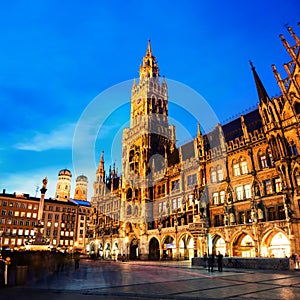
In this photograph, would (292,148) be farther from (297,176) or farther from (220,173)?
(220,173)

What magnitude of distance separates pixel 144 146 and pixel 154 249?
68.5ft

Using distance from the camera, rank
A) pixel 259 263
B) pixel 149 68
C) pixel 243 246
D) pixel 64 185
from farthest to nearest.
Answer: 1. pixel 64 185
2. pixel 149 68
3. pixel 243 246
4. pixel 259 263

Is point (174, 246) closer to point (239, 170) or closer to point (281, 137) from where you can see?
point (239, 170)

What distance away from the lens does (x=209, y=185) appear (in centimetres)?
4359

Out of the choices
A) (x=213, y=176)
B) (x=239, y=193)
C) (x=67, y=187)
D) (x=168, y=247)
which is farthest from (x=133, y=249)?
(x=67, y=187)

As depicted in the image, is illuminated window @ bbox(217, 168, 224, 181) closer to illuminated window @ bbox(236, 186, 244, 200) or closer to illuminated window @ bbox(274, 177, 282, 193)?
illuminated window @ bbox(236, 186, 244, 200)

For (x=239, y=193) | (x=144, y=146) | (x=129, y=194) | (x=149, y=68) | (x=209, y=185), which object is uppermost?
(x=149, y=68)

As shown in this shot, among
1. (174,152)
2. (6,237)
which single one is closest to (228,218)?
(174,152)

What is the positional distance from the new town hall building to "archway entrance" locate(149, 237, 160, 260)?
144mm

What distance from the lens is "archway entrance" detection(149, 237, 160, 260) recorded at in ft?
169

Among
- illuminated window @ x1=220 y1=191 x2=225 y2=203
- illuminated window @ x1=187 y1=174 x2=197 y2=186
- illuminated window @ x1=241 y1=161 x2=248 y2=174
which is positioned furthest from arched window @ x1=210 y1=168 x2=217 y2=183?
illuminated window @ x1=241 y1=161 x2=248 y2=174

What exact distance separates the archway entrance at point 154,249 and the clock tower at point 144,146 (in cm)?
280

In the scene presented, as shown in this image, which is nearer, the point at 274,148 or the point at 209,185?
the point at 274,148

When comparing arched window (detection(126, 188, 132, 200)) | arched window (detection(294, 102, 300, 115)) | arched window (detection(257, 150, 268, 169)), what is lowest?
arched window (detection(126, 188, 132, 200))
